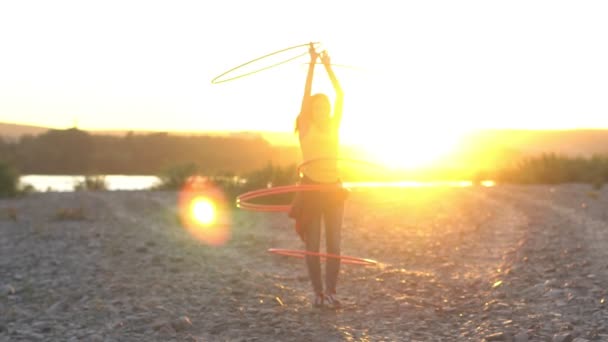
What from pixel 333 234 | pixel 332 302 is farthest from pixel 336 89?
pixel 332 302

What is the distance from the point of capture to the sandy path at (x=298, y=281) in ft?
24.8

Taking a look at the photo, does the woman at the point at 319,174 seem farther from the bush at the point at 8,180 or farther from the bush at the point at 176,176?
the bush at the point at 176,176

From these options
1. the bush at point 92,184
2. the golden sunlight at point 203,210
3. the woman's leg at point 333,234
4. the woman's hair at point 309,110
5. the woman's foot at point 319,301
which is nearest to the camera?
the woman's hair at point 309,110

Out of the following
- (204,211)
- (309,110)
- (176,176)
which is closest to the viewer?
(309,110)

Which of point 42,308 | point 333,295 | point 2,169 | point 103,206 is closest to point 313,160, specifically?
point 333,295

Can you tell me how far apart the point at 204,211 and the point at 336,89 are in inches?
574

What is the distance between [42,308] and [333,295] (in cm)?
326

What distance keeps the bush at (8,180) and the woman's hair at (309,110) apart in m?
22.4

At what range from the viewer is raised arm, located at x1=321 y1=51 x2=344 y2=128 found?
825cm

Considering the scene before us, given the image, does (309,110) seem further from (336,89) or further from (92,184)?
(92,184)

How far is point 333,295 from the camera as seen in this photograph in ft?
28.1

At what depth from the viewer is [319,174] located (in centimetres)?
812

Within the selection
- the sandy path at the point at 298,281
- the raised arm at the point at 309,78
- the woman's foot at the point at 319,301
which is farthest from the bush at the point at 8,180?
the raised arm at the point at 309,78

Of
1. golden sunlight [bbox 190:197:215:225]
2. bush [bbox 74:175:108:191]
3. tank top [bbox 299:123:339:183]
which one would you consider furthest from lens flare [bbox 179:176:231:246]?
tank top [bbox 299:123:339:183]
